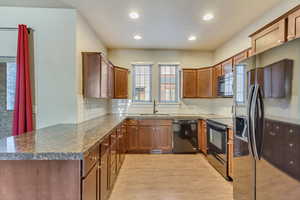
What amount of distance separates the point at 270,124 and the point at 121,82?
405cm

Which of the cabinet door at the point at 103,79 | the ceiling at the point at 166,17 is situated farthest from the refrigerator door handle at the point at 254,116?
the cabinet door at the point at 103,79

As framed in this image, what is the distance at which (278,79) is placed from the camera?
5.05ft

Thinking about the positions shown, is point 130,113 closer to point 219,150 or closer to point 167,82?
point 167,82

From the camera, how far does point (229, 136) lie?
3.17 m

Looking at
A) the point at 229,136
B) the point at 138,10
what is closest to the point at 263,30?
the point at 229,136

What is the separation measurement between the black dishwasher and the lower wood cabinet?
151 mm

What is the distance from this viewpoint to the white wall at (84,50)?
3230 mm

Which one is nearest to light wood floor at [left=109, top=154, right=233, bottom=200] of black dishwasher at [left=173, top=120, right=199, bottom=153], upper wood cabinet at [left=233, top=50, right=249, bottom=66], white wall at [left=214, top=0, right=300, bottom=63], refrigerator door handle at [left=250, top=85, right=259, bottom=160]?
black dishwasher at [left=173, top=120, right=199, bottom=153]

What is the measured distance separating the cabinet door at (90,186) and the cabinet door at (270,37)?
2.69 metres

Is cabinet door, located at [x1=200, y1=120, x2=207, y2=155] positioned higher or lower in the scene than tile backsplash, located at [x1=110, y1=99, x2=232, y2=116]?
lower

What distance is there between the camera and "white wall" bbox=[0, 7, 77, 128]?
3.08 metres

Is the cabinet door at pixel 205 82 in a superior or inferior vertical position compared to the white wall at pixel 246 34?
inferior

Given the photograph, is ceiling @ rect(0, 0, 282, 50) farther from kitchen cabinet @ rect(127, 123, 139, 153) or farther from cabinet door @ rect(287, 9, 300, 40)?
kitchen cabinet @ rect(127, 123, 139, 153)

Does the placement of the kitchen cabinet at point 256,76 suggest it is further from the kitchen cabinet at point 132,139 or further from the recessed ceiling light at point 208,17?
the kitchen cabinet at point 132,139
